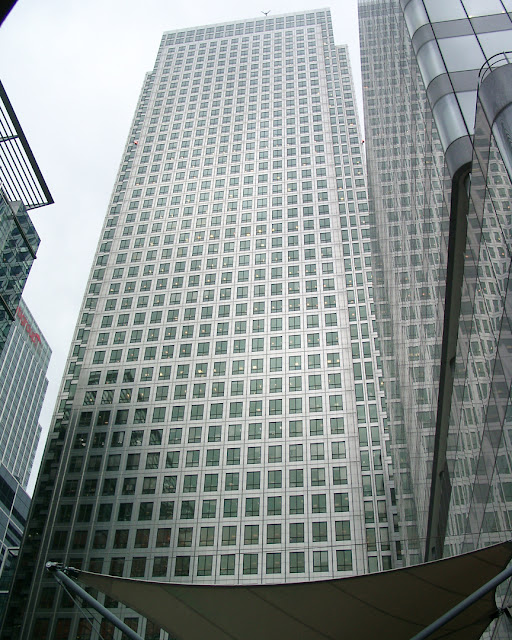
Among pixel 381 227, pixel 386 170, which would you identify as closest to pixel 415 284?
pixel 386 170

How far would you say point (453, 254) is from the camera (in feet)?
63.7

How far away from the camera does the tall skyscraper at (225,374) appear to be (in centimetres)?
5862

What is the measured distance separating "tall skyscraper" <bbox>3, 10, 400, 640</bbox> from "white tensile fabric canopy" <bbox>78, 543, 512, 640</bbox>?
4407cm

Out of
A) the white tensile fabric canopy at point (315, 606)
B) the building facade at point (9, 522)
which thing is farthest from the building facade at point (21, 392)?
→ the white tensile fabric canopy at point (315, 606)

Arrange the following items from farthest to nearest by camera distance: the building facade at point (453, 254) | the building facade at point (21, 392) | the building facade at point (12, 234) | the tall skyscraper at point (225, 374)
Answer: the building facade at point (21, 392) < the tall skyscraper at point (225, 374) < the building facade at point (12, 234) < the building facade at point (453, 254)

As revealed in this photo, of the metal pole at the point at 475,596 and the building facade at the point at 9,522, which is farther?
the building facade at the point at 9,522

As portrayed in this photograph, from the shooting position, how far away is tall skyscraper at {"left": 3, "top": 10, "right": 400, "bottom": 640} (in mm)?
58625

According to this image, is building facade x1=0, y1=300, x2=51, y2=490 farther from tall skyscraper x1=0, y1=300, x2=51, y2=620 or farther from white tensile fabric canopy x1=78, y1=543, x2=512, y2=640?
white tensile fabric canopy x1=78, y1=543, x2=512, y2=640

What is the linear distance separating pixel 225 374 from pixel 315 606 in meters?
57.7

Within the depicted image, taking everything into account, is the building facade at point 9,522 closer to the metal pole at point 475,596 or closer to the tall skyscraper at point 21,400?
the tall skyscraper at point 21,400

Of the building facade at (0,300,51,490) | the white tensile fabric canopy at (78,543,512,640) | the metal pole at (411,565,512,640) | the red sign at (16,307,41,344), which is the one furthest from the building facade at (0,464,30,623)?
the metal pole at (411,565,512,640)

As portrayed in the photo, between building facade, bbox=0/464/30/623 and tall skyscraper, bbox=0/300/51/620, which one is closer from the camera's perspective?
building facade, bbox=0/464/30/623

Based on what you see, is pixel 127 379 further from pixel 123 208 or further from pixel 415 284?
pixel 415 284

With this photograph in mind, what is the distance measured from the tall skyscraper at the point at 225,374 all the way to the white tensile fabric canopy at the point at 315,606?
1735 inches
